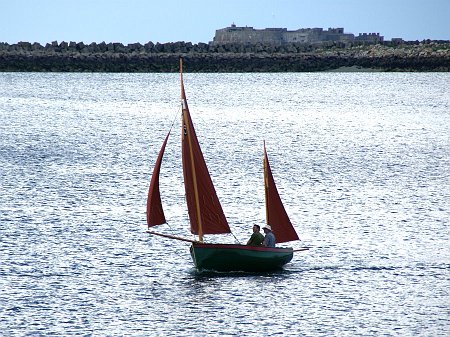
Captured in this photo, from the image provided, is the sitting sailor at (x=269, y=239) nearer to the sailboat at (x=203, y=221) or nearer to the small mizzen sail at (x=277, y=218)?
the sailboat at (x=203, y=221)

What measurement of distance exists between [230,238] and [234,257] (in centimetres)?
938

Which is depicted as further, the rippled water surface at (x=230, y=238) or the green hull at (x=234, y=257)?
the green hull at (x=234, y=257)

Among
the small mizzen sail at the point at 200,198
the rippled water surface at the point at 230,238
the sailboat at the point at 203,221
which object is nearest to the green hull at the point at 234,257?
the sailboat at the point at 203,221

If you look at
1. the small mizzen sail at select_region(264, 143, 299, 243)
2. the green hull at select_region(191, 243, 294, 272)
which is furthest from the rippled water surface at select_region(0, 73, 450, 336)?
the small mizzen sail at select_region(264, 143, 299, 243)

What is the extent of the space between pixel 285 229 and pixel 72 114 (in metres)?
94.4

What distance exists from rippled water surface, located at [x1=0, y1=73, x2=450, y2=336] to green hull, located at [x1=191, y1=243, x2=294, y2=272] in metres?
0.46

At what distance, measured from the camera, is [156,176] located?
40.3m

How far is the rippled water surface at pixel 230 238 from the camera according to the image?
37.2 metres

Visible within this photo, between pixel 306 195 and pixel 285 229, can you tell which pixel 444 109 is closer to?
pixel 306 195

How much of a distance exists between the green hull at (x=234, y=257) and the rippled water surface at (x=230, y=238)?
0.46 meters

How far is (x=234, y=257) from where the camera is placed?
41.1 meters

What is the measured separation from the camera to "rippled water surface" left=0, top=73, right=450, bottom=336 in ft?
122

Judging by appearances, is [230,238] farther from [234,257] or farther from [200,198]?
[234,257]

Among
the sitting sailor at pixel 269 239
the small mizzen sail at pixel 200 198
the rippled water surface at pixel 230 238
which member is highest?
the small mizzen sail at pixel 200 198
